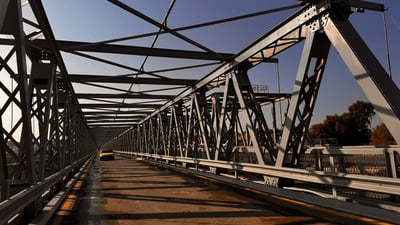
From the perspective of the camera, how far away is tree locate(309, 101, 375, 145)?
2790 inches

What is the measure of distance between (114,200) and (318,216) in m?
5.41

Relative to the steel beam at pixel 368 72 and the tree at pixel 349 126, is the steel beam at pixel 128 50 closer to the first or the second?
the steel beam at pixel 368 72

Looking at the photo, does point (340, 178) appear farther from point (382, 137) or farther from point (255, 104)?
point (382, 137)

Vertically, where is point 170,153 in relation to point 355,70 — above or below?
below

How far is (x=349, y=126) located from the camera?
73.1m

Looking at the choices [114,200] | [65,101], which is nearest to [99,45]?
[65,101]

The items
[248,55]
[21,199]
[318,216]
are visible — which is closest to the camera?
[21,199]

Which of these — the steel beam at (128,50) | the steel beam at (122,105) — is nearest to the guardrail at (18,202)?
the steel beam at (128,50)

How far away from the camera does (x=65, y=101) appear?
17484mm

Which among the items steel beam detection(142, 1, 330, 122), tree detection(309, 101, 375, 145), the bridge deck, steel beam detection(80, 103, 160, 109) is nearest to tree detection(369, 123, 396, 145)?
tree detection(309, 101, 375, 145)

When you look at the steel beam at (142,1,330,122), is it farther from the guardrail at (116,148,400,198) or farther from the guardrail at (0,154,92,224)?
the guardrail at (0,154,92,224)

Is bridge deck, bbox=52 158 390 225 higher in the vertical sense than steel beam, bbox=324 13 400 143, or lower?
lower

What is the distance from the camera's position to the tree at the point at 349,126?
70.9 metres

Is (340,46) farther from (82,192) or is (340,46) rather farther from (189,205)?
(82,192)
